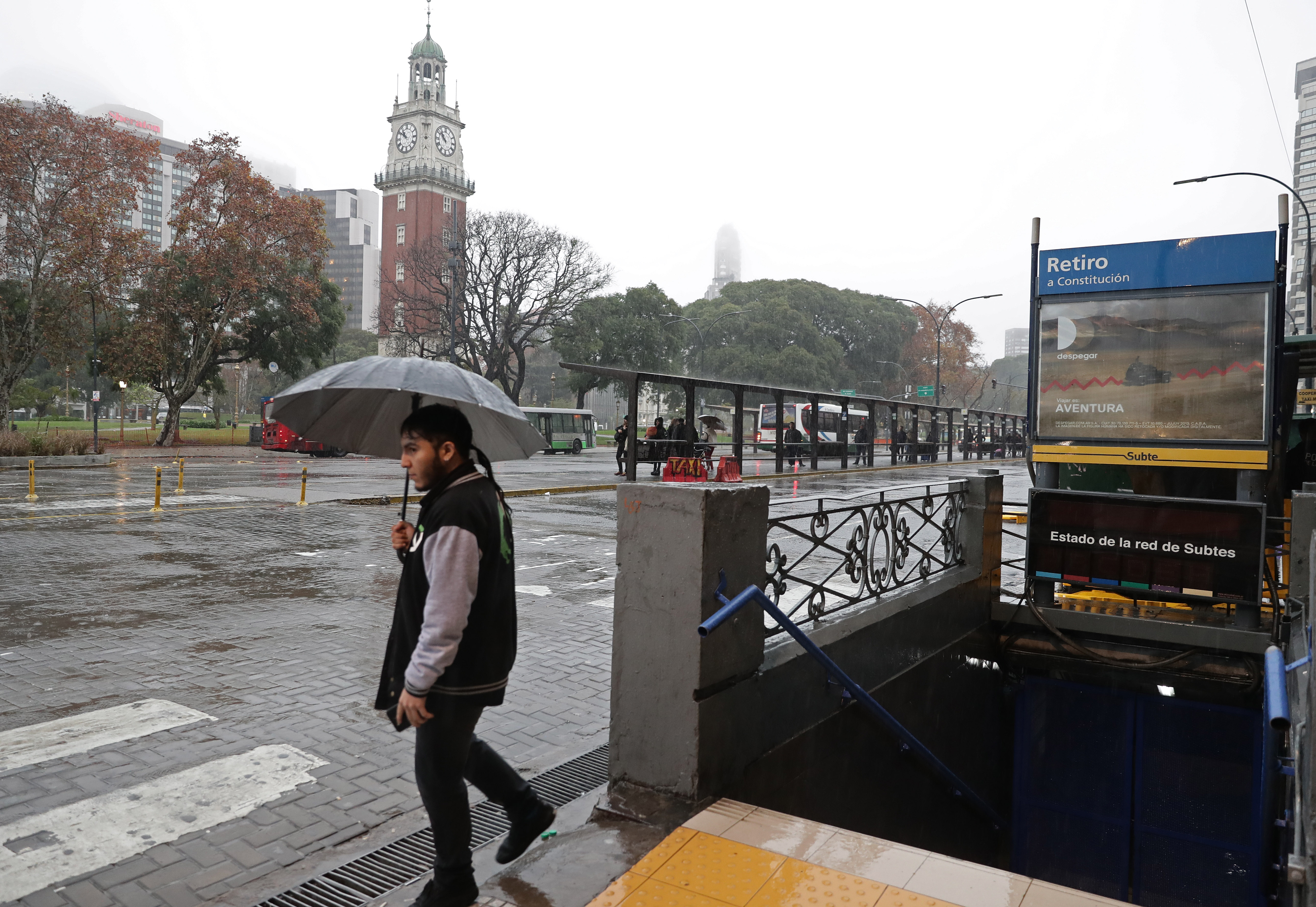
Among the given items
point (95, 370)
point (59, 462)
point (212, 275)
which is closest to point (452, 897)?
point (59, 462)

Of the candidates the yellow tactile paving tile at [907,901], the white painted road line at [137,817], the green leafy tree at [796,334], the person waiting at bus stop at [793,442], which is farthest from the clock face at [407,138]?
the yellow tactile paving tile at [907,901]

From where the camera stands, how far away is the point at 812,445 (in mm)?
32156

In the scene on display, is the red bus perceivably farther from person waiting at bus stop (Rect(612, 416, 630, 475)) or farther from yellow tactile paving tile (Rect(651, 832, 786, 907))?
yellow tactile paving tile (Rect(651, 832, 786, 907))

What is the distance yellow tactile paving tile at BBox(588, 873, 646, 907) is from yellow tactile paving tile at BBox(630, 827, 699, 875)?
37mm

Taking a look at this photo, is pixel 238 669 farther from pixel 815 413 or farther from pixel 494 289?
pixel 494 289

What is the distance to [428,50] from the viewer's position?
79.0m

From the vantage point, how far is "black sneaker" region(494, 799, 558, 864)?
331 cm

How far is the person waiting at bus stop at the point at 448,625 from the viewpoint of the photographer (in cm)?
279

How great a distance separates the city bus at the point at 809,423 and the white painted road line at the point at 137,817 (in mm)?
35880

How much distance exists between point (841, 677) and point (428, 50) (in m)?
86.0

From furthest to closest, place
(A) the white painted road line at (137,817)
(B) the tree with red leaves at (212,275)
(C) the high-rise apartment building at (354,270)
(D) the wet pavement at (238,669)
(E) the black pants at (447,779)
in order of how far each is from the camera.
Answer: (C) the high-rise apartment building at (354,270) < (B) the tree with red leaves at (212,275) < (D) the wet pavement at (238,669) < (A) the white painted road line at (137,817) < (E) the black pants at (447,779)

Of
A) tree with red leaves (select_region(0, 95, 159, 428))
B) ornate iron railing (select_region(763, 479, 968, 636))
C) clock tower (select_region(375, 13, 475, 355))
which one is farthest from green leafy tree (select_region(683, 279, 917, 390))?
ornate iron railing (select_region(763, 479, 968, 636))

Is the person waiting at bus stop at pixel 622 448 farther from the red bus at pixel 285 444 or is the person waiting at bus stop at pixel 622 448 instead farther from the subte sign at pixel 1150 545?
the subte sign at pixel 1150 545

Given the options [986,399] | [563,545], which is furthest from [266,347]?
[986,399]
